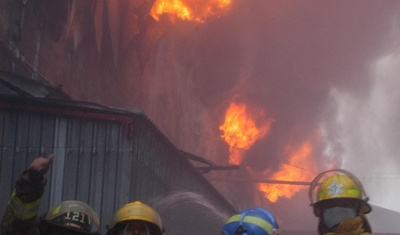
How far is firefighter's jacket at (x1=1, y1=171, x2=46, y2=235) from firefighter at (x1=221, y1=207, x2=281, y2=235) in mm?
1320

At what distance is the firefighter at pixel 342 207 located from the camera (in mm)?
4488

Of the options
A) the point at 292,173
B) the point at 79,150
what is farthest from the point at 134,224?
the point at 292,173

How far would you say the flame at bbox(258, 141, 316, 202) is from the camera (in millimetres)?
42344

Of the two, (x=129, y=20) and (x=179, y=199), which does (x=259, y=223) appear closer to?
(x=179, y=199)

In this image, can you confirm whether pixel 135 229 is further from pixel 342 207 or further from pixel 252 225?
pixel 342 207

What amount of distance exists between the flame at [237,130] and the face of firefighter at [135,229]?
32.0 metres

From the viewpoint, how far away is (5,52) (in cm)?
1359

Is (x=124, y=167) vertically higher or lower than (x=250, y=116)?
lower

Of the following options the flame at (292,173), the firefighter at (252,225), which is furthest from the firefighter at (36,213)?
the flame at (292,173)

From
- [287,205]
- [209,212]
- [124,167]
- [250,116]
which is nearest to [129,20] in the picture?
[209,212]

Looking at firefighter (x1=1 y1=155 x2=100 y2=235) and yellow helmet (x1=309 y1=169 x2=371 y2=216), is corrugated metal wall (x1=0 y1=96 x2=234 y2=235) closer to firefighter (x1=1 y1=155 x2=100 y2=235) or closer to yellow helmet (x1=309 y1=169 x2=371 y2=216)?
firefighter (x1=1 y1=155 x2=100 y2=235)

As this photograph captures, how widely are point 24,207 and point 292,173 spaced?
40.3 meters

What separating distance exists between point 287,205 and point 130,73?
3006cm

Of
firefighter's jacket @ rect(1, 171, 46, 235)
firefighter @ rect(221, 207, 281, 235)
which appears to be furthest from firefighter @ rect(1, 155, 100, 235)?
firefighter @ rect(221, 207, 281, 235)
